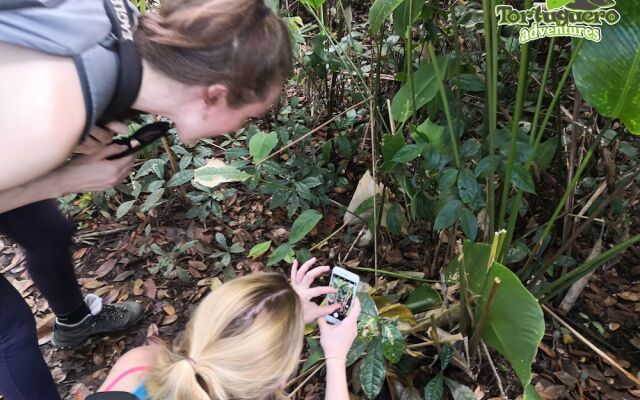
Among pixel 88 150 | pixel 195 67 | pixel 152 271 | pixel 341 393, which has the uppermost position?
pixel 195 67

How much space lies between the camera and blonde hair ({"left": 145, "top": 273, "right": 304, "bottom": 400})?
79 cm

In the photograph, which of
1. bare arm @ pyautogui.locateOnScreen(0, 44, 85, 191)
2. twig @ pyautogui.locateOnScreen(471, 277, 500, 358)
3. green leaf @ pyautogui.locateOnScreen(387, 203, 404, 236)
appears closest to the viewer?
bare arm @ pyautogui.locateOnScreen(0, 44, 85, 191)

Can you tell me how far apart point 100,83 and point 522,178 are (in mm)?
794

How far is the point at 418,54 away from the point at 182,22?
118cm

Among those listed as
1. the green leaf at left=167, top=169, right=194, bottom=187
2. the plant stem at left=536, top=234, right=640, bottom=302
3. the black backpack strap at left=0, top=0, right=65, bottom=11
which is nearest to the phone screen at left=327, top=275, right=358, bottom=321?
the plant stem at left=536, top=234, right=640, bottom=302

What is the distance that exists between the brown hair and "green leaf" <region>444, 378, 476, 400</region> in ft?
2.82

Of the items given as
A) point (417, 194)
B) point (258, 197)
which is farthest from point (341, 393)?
point (258, 197)

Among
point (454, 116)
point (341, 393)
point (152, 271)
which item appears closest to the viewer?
point (341, 393)

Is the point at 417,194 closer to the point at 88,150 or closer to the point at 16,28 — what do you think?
the point at 88,150

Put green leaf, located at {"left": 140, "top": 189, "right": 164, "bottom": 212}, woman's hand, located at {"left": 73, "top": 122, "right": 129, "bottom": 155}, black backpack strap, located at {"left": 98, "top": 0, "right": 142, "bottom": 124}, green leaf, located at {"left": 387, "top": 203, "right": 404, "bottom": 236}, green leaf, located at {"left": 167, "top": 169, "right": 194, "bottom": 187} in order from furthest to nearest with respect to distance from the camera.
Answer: green leaf, located at {"left": 140, "top": 189, "right": 164, "bottom": 212} → green leaf, located at {"left": 167, "top": 169, "right": 194, "bottom": 187} → green leaf, located at {"left": 387, "top": 203, "right": 404, "bottom": 236} → woman's hand, located at {"left": 73, "top": 122, "right": 129, "bottom": 155} → black backpack strap, located at {"left": 98, "top": 0, "right": 142, "bottom": 124}

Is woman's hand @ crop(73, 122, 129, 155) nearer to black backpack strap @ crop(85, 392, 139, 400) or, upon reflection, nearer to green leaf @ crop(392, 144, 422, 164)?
black backpack strap @ crop(85, 392, 139, 400)

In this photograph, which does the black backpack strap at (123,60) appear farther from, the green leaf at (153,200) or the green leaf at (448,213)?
the green leaf at (153,200)

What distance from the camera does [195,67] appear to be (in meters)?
0.79

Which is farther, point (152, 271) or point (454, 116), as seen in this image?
point (152, 271)
